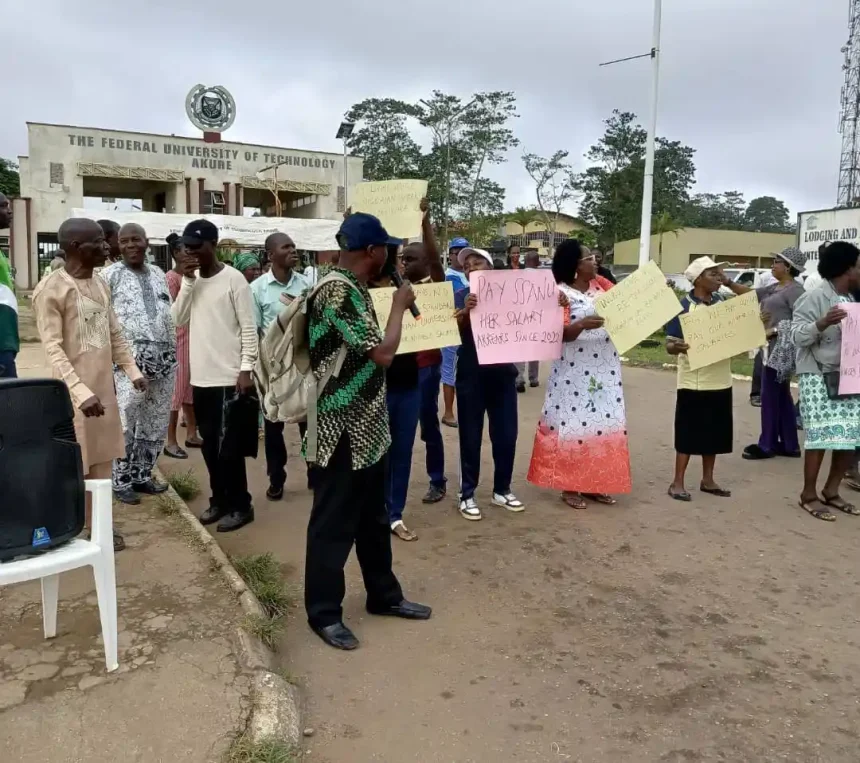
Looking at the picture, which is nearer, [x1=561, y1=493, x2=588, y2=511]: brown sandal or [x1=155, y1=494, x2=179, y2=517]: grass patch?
[x1=155, y1=494, x2=179, y2=517]: grass patch

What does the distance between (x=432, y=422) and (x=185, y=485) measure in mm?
1956

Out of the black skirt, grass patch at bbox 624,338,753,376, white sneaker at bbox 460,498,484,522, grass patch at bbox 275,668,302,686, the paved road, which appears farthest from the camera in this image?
grass patch at bbox 624,338,753,376

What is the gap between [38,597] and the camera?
133 inches

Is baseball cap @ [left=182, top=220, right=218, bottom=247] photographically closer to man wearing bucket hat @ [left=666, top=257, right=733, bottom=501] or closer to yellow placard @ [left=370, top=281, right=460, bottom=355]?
yellow placard @ [left=370, top=281, right=460, bottom=355]

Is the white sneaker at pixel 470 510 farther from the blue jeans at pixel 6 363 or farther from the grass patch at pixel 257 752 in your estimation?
the blue jeans at pixel 6 363

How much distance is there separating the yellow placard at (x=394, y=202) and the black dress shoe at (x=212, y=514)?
2.25m

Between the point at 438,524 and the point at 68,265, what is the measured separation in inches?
108

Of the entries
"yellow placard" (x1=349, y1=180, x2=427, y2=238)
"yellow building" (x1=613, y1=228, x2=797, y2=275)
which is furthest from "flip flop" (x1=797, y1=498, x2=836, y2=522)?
"yellow building" (x1=613, y1=228, x2=797, y2=275)

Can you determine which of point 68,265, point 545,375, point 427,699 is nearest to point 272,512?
point 68,265

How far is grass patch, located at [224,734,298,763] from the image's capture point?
2.27 metres

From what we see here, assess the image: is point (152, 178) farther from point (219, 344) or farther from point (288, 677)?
point (288, 677)

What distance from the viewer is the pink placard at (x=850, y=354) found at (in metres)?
4.71

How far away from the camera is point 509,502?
5.05 m

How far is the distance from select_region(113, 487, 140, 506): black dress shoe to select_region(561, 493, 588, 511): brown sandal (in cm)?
300
